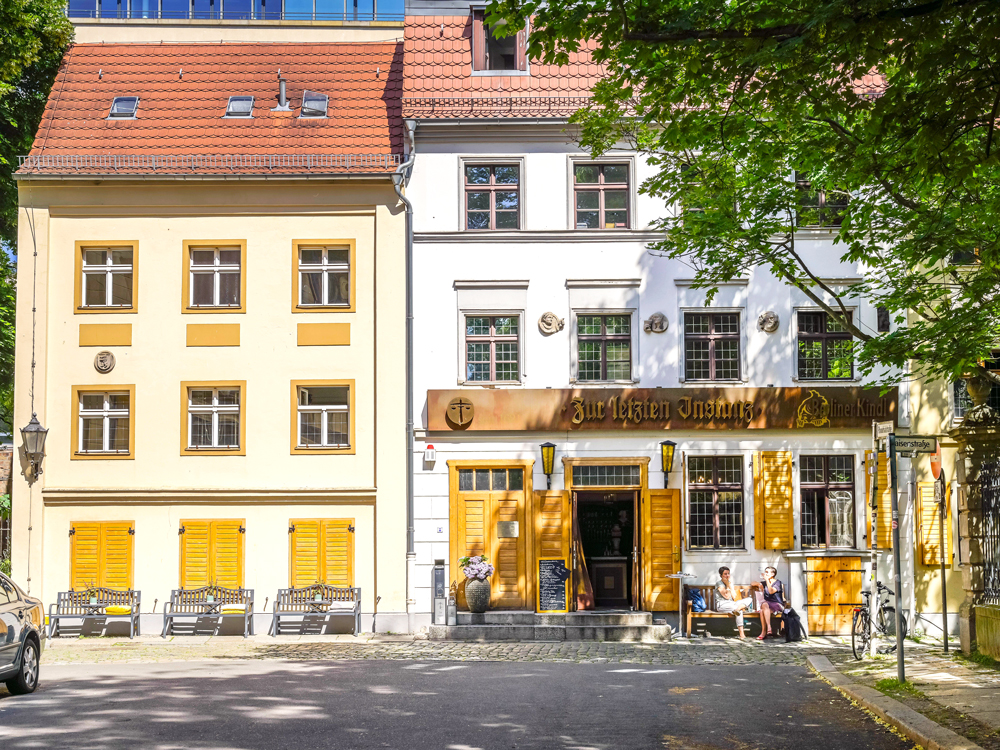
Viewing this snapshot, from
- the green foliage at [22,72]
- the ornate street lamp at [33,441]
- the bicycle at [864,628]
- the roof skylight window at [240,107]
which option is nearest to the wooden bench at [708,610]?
the bicycle at [864,628]

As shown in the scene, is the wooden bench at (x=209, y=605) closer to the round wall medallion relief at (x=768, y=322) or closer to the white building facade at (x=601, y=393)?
the white building facade at (x=601, y=393)

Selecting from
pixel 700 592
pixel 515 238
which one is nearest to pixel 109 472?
pixel 515 238

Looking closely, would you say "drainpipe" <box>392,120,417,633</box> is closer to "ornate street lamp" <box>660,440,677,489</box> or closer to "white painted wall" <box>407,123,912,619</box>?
"white painted wall" <box>407,123,912,619</box>

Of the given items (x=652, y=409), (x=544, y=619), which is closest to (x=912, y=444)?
(x=652, y=409)

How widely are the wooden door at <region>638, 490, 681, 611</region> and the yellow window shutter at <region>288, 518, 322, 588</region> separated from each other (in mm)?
6113

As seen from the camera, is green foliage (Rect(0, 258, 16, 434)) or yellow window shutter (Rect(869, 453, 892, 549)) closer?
yellow window shutter (Rect(869, 453, 892, 549))

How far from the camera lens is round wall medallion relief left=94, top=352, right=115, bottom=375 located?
908 inches

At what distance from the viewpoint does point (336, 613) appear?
72.5 feet

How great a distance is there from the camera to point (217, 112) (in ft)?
80.9

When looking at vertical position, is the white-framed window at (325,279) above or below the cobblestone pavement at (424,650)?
above

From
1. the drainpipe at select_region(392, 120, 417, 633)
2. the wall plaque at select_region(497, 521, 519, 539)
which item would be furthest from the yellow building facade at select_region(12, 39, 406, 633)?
the wall plaque at select_region(497, 521, 519, 539)

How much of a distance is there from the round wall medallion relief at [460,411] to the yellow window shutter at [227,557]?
4492 millimetres

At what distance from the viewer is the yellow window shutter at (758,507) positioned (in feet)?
74.1

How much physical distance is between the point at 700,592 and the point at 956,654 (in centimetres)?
608
